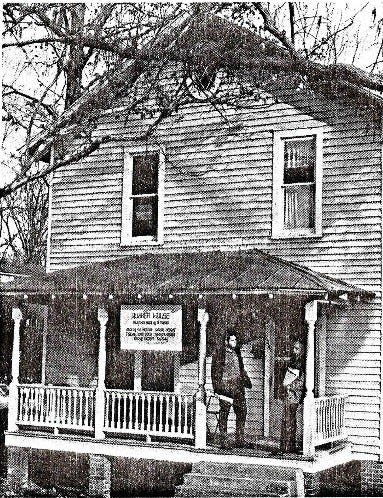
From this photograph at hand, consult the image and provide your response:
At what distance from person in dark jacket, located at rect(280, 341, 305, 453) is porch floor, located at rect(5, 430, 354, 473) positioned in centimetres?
36

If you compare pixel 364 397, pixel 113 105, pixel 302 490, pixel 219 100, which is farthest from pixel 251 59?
pixel 302 490

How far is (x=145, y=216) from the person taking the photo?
62.3 ft

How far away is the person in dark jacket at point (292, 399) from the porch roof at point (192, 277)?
1226 millimetres

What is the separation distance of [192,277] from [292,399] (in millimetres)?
3088

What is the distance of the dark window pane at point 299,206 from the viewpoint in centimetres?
1691

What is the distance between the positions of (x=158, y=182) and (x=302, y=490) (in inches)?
302

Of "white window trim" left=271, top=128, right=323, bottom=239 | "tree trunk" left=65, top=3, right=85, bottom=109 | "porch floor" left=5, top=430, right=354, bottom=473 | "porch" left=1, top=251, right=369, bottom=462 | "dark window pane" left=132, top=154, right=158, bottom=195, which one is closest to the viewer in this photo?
"porch floor" left=5, top=430, right=354, bottom=473

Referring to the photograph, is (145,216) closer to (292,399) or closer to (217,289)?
(217,289)

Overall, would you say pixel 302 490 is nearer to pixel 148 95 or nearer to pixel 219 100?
pixel 219 100

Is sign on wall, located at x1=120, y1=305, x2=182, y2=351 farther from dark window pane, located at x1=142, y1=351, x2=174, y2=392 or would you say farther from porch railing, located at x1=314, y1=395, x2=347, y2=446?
porch railing, located at x1=314, y1=395, x2=347, y2=446

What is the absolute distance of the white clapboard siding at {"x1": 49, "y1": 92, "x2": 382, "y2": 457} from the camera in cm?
1597

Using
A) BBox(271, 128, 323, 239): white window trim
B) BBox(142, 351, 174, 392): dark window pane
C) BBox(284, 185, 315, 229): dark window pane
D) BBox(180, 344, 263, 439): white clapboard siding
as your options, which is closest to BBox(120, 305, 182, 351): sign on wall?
BBox(180, 344, 263, 439): white clapboard siding

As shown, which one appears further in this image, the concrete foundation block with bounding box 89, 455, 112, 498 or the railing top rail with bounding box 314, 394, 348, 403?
the concrete foundation block with bounding box 89, 455, 112, 498

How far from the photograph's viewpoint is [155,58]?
18.6 m
